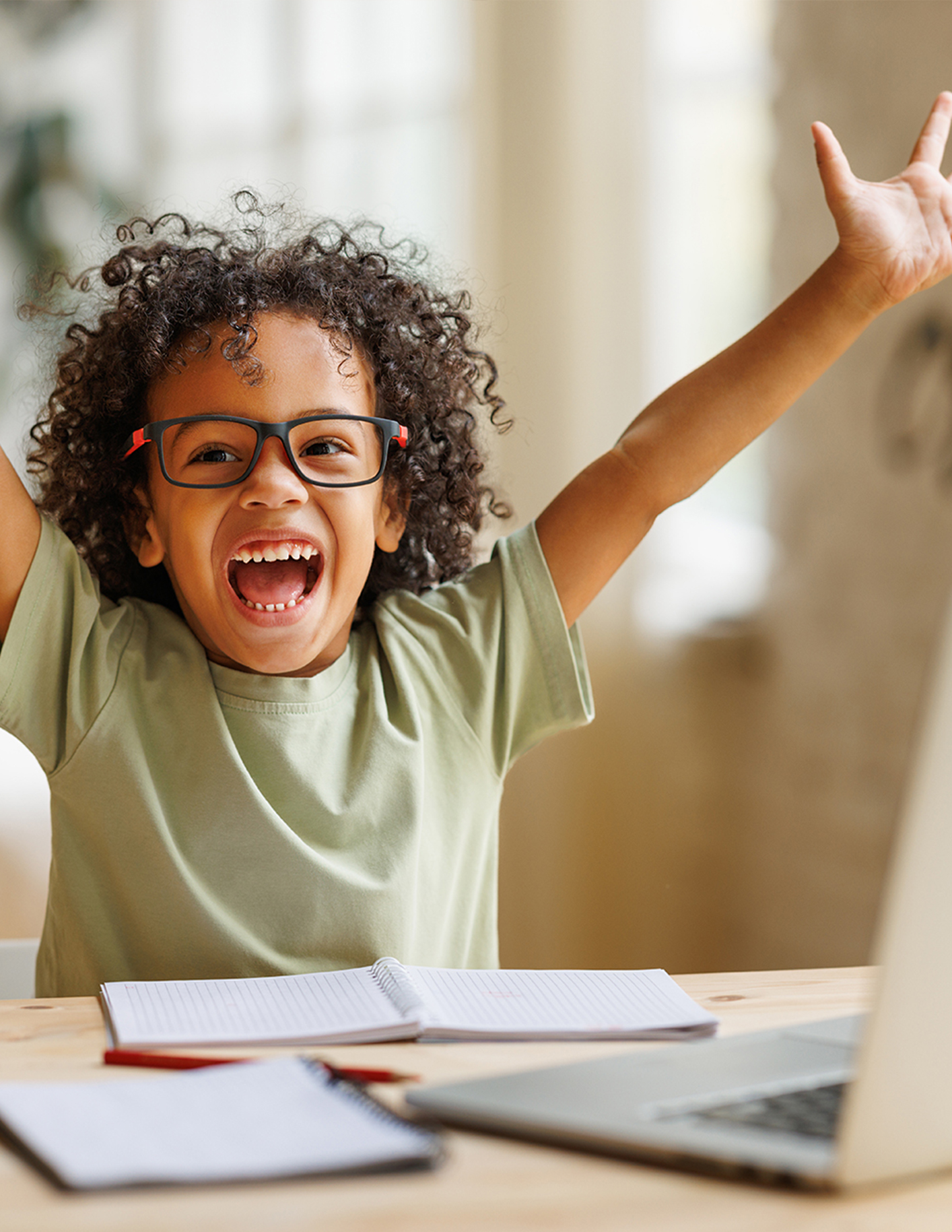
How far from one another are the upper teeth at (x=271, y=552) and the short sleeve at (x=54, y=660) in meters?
0.14

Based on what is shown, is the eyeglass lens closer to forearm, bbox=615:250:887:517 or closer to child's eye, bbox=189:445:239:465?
child's eye, bbox=189:445:239:465

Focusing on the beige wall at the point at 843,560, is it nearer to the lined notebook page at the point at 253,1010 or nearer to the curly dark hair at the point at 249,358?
the curly dark hair at the point at 249,358

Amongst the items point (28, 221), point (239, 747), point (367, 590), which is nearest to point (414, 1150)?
point (239, 747)

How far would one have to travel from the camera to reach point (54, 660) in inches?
47.8

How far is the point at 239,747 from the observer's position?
1256 millimetres

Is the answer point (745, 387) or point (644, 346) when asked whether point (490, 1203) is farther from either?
point (644, 346)

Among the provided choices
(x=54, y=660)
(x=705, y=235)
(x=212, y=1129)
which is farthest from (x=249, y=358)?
(x=705, y=235)

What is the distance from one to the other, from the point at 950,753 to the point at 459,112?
10.1ft

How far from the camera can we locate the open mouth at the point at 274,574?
4.16 feet

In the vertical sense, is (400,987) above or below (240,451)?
below

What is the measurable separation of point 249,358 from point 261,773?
1.23 feet

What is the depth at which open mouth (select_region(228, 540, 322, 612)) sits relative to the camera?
1.27m

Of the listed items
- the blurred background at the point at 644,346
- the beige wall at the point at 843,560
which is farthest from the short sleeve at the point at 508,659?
the blurred background at the point at 644,346

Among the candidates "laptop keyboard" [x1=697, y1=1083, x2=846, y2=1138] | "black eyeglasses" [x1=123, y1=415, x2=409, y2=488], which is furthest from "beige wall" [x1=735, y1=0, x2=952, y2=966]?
"laptop keyboard" [x1=697, y1=1083, x2=846, y2=1138]
